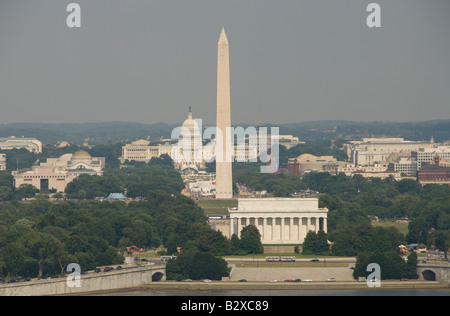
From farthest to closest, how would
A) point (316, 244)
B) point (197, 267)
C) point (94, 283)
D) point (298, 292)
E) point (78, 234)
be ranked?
point (316, 244) → point (78, 234) → point (197, 267) → point (94, 283) → point (298, 292)

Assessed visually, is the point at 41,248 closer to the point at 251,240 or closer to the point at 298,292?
the point at 298,292

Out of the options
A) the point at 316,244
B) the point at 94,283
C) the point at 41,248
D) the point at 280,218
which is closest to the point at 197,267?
the point at 94,283

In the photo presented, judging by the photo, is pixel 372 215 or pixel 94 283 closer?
pixel 94 283

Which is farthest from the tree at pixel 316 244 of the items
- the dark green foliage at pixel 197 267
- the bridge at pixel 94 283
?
the bridge at pixel 94 283

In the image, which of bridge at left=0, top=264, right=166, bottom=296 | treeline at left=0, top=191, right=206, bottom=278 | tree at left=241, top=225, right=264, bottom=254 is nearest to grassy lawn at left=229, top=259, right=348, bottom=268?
tree at left=241, top=225, right=264, bottom=254
